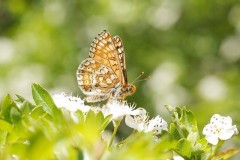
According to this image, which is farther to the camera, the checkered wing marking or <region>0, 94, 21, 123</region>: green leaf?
the checkered wing marking

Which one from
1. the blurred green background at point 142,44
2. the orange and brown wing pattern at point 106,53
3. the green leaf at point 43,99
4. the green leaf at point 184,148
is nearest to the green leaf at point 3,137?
the green leaf at point 43,99

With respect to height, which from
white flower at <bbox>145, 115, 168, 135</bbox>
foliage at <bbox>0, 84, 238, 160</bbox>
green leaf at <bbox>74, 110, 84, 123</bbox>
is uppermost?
white flower at <bbox>145, 115, 168, 135</bbox>

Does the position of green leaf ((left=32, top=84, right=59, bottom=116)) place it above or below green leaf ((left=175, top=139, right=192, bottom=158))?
above

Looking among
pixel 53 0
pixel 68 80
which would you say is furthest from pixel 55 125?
pixel 53 0

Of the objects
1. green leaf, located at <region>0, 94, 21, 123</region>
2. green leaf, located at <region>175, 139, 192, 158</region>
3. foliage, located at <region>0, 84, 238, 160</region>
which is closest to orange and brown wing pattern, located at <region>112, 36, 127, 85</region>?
foliage, located at <region>0, 84, 238, 160</region>

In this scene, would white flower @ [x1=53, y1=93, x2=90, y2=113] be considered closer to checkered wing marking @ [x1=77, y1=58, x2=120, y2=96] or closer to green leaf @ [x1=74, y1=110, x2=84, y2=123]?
green leaf @ [x1=74, y1=110, x2=84, y2=123]

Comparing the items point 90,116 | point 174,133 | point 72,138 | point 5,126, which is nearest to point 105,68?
point 174,133

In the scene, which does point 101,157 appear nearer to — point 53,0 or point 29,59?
point 29,59

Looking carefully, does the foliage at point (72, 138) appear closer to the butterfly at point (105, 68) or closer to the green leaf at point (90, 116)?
the green leaf at point (90, 116)
